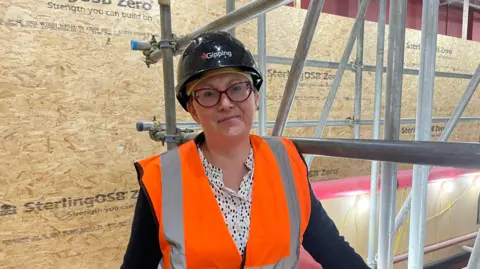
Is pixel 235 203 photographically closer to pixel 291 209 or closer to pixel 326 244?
pixel 291 209

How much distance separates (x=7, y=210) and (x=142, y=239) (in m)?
2.51

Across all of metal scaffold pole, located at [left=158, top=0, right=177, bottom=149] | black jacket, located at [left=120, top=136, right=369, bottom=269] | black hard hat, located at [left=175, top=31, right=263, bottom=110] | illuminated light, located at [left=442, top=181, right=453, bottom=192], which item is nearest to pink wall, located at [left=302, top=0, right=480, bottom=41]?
illuminated light, located at [left=442, top=181, right=453, bottom=192]

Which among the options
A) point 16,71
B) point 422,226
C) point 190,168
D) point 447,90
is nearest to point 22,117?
point 16,71

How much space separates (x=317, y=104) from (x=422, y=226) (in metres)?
2.96

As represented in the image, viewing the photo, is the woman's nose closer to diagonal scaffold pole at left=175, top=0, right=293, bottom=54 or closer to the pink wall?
diagonal scaffold pole at left=175, top=0, right=293, bottom=54

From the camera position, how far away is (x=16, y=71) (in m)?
2.67

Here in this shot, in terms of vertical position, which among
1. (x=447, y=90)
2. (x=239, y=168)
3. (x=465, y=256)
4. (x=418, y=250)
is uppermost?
(x=447, y=90)

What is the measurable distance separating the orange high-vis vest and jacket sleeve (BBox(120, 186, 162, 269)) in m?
0.04

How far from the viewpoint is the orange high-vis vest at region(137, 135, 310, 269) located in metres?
0.86

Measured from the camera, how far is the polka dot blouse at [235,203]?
2.94ft

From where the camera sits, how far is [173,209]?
896 mm

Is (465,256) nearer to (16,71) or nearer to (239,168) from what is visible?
(239,168)

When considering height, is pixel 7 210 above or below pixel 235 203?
below

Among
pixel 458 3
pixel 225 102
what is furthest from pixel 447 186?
pixel 225 102
